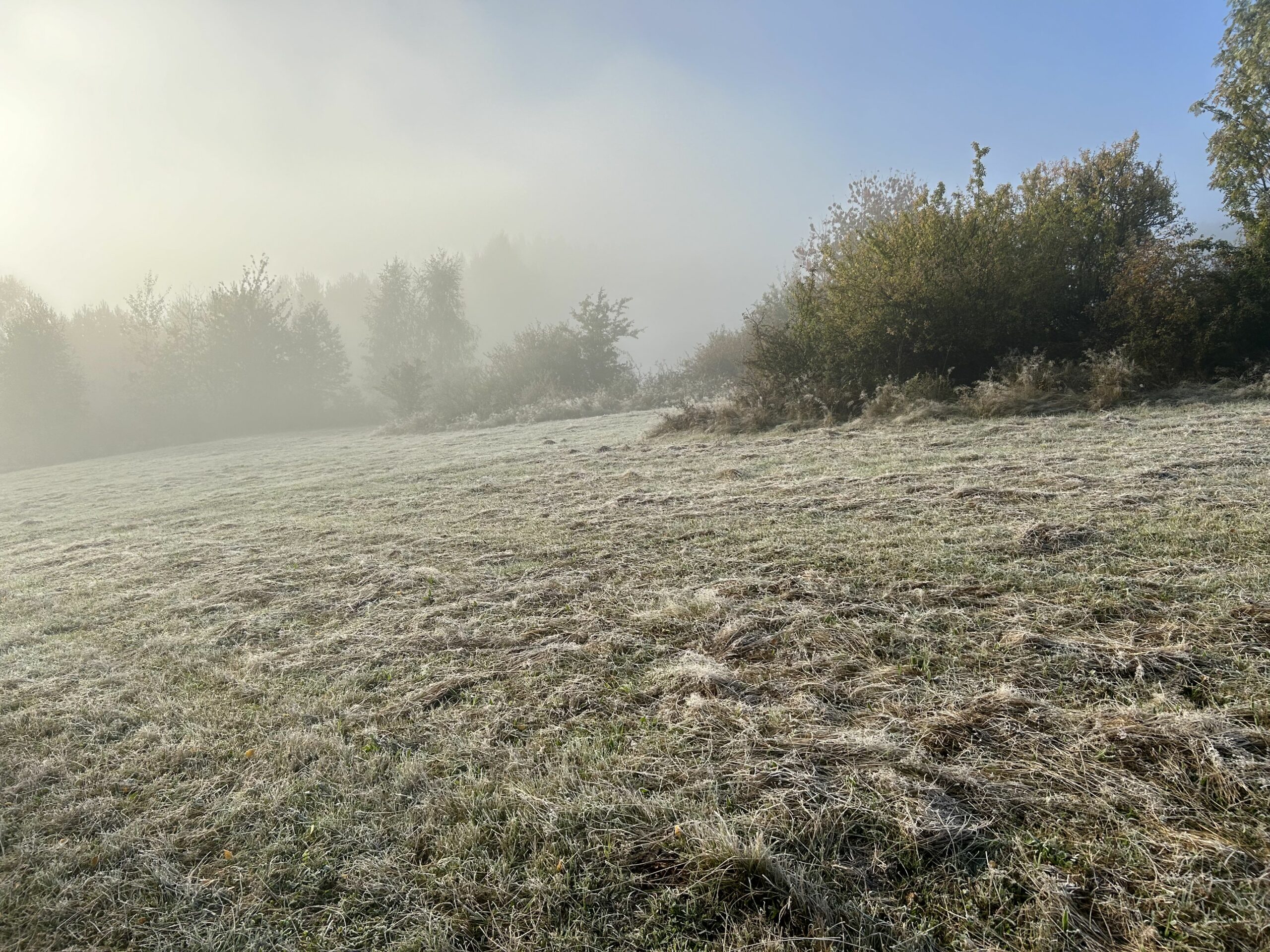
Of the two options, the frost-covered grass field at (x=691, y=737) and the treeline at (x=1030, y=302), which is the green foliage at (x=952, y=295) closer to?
the treeline at (x=1030, y=302)

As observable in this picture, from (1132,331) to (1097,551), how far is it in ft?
23.6

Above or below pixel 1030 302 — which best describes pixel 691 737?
below

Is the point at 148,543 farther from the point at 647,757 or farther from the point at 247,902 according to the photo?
the point at 647,757

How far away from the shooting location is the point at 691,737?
76.2 inches

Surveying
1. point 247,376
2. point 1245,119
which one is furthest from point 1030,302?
point 247,376

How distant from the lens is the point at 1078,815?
57.2 inches

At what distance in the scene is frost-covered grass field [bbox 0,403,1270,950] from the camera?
1.37m

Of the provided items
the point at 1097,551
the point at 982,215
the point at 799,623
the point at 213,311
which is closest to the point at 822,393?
the point at 982,215

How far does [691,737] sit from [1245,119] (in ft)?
46.3

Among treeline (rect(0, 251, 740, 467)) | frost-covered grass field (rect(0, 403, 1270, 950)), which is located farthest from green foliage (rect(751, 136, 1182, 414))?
treeline (rect(0, 251, 740, 467))

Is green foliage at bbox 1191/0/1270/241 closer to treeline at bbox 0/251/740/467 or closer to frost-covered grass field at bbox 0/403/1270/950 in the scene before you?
frost-covered grass field at bbox 0/403/1270/950

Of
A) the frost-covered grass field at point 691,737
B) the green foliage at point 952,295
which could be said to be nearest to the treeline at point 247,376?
the green foliage at point 952,295

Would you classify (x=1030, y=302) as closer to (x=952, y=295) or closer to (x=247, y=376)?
(x=952, y=295)

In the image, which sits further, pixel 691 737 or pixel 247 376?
pixel 247 376
